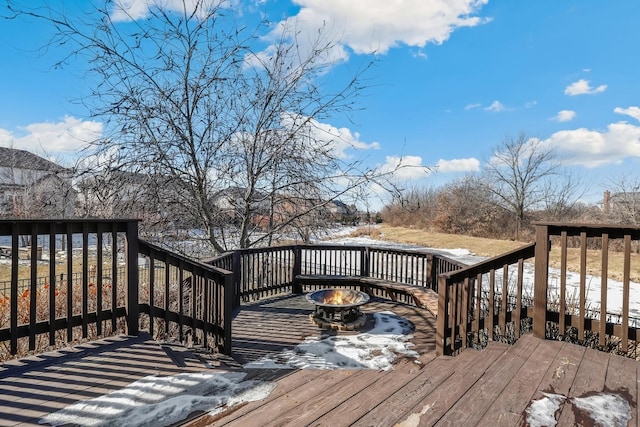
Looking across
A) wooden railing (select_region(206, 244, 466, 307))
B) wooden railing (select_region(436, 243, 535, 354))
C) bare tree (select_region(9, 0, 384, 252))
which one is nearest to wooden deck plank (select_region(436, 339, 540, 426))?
wooden railing (select_region(436, 243, 535, 354))

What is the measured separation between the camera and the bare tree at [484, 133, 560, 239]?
2311 centimetres

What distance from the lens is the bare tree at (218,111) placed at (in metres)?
5.36

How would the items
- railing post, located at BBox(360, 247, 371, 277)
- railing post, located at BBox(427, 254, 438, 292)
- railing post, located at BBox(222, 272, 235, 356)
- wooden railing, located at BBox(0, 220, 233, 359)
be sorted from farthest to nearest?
1. railing post, located at BBox(360, 247, 371, 277)
2. railing post, located at BBox(427, 254, 438, 292)
3. railing post, located at BBox(222, 272, 235, 356)
4. wooden railing, located at BBox(0, 220, 233, 359)

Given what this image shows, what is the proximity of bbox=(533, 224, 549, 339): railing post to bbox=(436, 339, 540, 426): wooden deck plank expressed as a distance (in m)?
0.24

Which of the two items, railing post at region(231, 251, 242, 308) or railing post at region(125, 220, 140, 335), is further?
railing post at region(231, 251, 242, 308)

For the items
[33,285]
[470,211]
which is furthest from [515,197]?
[33,285]

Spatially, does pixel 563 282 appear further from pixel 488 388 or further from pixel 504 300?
pixel 488 388

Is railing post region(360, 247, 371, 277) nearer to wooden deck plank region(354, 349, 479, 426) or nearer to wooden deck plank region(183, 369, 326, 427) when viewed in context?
wooden deck plank region(354, 349, 479, 426)

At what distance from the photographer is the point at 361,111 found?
20.3ft

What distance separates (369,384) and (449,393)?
0.53 m

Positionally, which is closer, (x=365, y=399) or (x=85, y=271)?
(x=365, y=399)

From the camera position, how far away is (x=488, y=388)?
6.60ft

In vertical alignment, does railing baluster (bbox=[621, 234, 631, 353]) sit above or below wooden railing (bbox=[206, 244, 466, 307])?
above

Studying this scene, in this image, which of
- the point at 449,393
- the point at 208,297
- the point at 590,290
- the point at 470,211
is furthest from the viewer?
the point at 470,211
